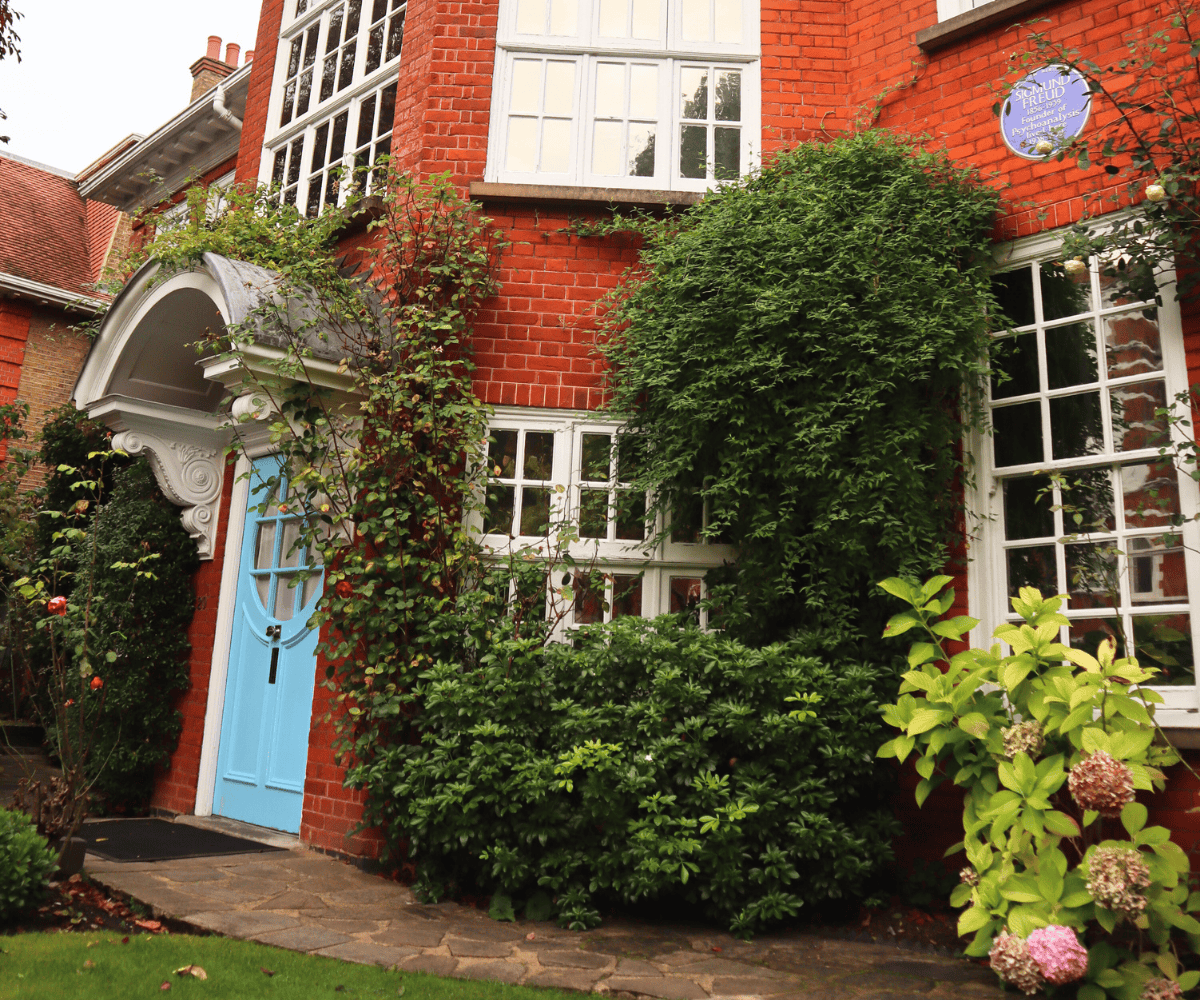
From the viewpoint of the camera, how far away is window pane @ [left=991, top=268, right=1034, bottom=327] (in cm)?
509

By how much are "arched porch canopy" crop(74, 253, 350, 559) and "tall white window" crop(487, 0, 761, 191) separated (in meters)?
1.94

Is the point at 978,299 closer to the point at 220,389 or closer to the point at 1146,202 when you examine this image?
the point at 1146,202

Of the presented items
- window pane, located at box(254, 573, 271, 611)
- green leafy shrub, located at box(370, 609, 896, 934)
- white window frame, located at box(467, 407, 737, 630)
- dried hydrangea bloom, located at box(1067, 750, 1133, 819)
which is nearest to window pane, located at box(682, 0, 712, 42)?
white window frame, located at box(467, 407, 737, 630)

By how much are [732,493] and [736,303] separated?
3.36 feet

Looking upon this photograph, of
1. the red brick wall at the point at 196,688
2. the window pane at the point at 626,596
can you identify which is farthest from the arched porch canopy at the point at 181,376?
the window pane at the point at 626,596

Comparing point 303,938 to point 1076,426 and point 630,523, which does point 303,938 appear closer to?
point 630,523

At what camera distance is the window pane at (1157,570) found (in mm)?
4391

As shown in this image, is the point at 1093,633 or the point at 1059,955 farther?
the point at 1093,633

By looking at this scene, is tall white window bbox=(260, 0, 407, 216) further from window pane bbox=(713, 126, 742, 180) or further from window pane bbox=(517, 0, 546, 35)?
window pane bbox=(713, 126, 742, 180)

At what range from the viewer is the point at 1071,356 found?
4.89 metres

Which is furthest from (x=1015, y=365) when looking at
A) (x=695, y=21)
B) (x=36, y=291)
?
(x=36, y=291)

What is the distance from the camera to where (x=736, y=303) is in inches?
194

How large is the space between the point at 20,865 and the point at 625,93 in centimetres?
569

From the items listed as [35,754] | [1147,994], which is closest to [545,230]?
[1147,994]
